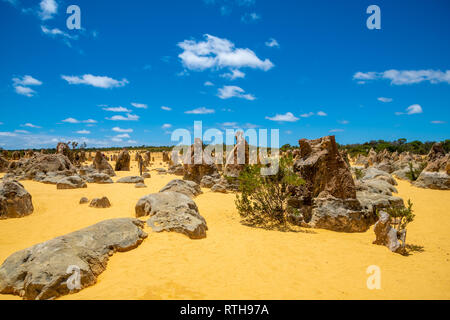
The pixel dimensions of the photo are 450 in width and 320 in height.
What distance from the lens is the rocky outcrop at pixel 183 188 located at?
456 inches

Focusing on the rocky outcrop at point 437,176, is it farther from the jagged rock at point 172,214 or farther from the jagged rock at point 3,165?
the jagged rock at point 3,165

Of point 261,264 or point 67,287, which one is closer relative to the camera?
point 67,287

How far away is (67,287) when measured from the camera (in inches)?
143

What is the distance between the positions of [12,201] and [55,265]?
5.98 m

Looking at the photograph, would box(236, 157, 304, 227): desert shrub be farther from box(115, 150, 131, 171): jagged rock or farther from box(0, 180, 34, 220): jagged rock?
box(115, 150, 131, 171): jagged rock

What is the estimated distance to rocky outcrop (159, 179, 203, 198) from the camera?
11587 millimetres

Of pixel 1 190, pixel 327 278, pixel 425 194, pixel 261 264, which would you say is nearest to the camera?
pixel 327 278

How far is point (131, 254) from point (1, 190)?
19.7 feet

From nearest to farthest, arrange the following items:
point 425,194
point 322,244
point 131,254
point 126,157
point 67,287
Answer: point 67,287 → point 131,254 → point 322,244 → point 425,194 → point 126,157

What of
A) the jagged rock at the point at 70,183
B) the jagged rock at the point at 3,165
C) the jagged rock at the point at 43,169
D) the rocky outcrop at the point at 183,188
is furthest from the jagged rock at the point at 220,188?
the jagged rock at the point at 3,165

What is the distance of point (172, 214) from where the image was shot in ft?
23.0

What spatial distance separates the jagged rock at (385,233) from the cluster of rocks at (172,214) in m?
4.51
